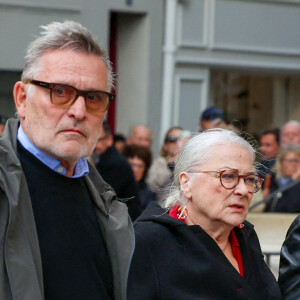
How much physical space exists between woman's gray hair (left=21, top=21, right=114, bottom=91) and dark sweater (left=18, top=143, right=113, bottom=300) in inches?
11.5

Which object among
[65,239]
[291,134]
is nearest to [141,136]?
[291,134]

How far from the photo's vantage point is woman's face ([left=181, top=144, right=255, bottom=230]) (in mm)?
3840

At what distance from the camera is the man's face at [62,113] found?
3352 mm

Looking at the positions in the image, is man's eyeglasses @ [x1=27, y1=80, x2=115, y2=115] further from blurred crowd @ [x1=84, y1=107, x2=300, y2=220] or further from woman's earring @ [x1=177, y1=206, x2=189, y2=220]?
blurred crowd @ [x1=84, y1=107, x2=300, y2=220]

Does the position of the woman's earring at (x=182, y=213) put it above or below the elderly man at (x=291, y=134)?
above

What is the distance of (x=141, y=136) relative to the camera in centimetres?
1116

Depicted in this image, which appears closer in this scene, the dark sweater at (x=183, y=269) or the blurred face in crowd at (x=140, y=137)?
the dark sweater at (x=183, y=269)

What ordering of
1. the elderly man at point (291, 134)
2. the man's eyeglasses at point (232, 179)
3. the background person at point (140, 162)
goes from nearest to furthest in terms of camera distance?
1. the man's eyeglasses at point (232, 179)
2. the background person at point (140, 162)
3. the elderly man at point (291, 134)

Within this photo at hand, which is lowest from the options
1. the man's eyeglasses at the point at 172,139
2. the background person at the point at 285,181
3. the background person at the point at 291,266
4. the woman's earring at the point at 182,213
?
the background person at the point at 285,181

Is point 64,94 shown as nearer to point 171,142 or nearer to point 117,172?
point 117,172

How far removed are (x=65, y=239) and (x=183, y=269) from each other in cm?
60

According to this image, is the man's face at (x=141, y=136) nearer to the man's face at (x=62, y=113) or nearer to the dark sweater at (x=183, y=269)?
the dark sweater at (x=183, y=269)

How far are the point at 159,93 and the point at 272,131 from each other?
2875mm

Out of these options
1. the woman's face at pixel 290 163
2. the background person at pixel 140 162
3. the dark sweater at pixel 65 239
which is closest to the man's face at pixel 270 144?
the woman's face at pixel 290 163
